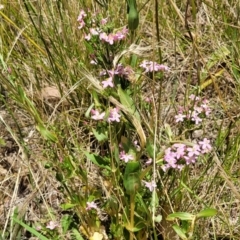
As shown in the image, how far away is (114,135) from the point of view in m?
0.96

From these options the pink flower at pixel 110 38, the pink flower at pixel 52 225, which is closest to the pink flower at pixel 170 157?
the pink flower at pixel 110 38

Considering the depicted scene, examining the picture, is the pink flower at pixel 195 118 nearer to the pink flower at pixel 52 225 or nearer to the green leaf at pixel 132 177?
the green leaf at pixel 132 177

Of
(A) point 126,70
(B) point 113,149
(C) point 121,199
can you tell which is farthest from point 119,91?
(C) point 121,199

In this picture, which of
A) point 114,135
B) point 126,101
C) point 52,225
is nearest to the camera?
point 126,101

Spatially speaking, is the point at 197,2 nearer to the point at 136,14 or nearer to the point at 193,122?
the point at 193,122

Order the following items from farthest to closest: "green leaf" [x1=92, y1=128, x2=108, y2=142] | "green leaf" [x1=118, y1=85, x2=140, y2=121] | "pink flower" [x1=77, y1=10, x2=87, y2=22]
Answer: "pink flower" [x1=77, y1=10, x2=87, y2=22], "green leaf" [x1=92, y1=128, x2=108, y2=142], "green leaf" [x1=118, y1=85, x2=140, y2=121]

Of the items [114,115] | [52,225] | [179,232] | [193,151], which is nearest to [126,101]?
[114,115]

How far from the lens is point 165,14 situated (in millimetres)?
1603

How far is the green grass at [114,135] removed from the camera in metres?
0.92

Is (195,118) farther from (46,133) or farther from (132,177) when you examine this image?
(46,133)

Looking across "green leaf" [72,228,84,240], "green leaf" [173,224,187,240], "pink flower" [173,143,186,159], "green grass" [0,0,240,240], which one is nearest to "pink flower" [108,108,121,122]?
"green grass" [0,0,240,240]

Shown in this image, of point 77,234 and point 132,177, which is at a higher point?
point 132,177

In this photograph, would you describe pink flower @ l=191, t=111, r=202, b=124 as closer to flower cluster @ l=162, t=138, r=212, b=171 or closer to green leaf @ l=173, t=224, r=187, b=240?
flower cluster @ l=162, t=138, r=212, b=171

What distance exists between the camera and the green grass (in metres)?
0.92
